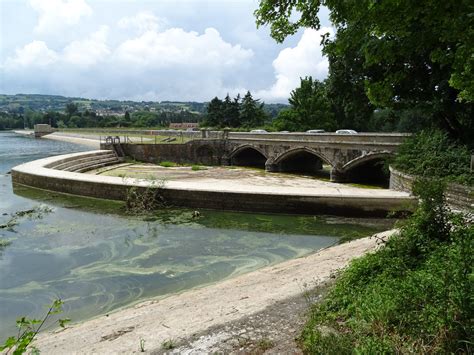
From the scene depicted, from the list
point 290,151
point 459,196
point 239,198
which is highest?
point 290,151

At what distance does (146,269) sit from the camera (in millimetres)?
10250

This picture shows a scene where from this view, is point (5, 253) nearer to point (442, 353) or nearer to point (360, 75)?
point (442, 353)

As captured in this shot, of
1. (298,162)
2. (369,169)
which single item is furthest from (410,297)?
(298,162)

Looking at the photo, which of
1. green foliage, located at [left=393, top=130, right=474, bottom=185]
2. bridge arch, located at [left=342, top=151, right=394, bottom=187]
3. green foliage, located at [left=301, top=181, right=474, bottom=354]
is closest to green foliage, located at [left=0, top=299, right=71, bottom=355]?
green foliage, located at [left=301, top=181, right=474, bottom=354]

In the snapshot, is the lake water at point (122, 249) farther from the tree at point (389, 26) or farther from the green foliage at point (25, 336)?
the tree at point (389, 26)

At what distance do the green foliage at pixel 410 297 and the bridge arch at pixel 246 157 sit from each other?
89.6 feet

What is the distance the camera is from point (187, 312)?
22.0ft

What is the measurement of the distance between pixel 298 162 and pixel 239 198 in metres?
17.1

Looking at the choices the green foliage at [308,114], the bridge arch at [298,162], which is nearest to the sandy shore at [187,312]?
the bridge arch at [298,162]

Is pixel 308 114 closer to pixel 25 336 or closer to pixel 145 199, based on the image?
pixel 145 199

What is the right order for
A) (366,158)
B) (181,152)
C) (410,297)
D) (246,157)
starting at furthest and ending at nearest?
(246,157) → (181,152) → (366,158) → (410,297)

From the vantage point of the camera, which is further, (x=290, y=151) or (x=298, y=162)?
(x=298, y=162)

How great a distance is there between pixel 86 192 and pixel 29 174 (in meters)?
4.56

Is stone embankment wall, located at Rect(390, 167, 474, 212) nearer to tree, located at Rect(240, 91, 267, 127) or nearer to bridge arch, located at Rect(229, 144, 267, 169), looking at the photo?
bridge arch, located at Rect(229, 144, 267, 169)
